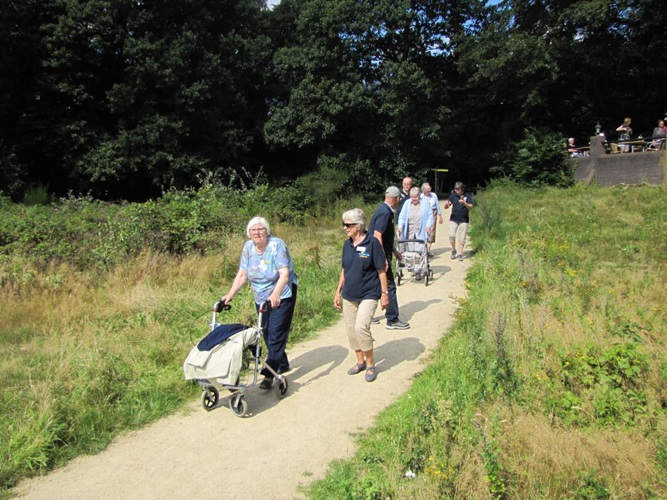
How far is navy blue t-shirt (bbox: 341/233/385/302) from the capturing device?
18.5ft

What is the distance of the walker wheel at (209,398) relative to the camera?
5180mm

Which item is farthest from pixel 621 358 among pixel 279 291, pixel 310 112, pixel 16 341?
pixel 310 112

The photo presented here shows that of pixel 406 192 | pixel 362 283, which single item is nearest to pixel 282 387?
pixel 362 283

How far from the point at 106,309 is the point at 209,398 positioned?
10.9 feet

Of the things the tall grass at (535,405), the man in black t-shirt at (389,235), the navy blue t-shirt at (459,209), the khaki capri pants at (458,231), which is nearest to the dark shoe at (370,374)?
the tall grass at (535,405)

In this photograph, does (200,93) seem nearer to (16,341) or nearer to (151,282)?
(151,282)

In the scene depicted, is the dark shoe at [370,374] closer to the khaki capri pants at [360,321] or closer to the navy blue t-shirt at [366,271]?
the khaki capri pants at [360,321]

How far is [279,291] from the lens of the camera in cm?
523

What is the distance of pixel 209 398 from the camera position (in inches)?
207

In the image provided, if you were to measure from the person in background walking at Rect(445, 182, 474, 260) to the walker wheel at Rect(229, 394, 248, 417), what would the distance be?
763 centimetres

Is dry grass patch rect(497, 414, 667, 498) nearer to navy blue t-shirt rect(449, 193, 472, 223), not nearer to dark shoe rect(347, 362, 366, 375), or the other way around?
dark shoe rect(347, 362, 366, 375)

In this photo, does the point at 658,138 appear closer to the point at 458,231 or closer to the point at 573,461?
the point at 458,231

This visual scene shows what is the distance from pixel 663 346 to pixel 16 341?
309 inches

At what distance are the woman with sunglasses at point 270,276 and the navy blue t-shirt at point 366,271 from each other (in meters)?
0.69
